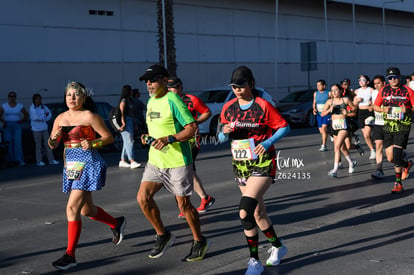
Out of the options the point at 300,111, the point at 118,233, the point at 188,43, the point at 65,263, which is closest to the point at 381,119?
the point at 118,233

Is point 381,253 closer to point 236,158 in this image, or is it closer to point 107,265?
point 236,158

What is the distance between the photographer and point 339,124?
11.6 m

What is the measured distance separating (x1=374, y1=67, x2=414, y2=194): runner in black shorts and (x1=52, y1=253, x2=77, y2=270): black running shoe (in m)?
5.28

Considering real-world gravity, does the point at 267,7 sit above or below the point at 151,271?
above

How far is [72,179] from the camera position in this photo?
20.4ft

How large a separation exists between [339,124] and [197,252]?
19.7 feet

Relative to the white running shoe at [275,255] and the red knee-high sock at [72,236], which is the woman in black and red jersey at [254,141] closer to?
the white running shoe at [275,255]

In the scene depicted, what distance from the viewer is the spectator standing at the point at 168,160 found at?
6.28 meters

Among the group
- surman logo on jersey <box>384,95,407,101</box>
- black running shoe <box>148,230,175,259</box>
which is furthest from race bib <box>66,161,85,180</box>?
surman logo on jersey <box>384,95,407,101</box>

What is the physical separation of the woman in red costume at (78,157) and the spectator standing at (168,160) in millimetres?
447

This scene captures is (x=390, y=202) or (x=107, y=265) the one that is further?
(x=390, y=202)

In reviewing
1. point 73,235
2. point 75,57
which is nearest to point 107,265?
point 73,235

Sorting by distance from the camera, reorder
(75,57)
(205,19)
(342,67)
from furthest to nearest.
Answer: (342,67), (205,19), (75,57)

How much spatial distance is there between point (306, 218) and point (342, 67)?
3394 cm
